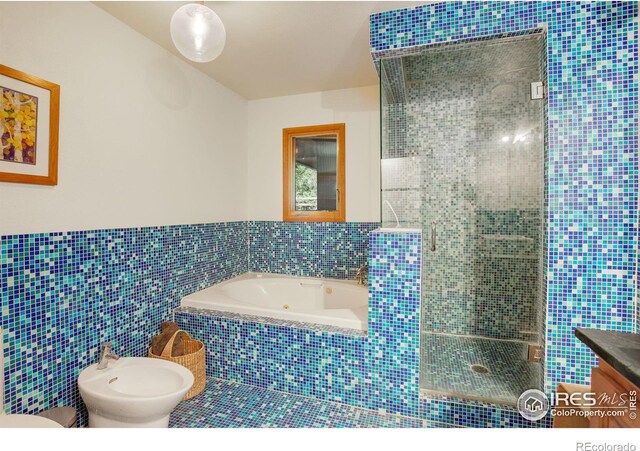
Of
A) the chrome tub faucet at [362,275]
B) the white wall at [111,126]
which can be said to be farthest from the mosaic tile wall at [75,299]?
the chrome tub faucet at [362,275]

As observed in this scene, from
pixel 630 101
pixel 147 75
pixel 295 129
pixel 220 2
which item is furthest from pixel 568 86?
pixel 147 75

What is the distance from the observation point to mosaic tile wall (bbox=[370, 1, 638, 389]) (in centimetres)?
163

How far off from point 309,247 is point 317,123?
4.22ft

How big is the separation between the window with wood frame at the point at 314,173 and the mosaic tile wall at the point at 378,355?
133 centimetres

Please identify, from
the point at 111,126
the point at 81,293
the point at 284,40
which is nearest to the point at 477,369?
the point at 81,293

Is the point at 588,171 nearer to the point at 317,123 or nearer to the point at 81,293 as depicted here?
the point at 317,123

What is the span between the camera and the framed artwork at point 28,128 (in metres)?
1.51

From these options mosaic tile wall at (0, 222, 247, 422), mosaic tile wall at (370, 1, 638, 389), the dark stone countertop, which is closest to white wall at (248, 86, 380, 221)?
mosaic tile wall at (0, 222, 247, 422)

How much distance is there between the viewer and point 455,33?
188 centimetres

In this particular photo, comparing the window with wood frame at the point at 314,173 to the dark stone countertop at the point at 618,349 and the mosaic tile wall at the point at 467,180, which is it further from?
the dark stone countertop at the point at 618,349

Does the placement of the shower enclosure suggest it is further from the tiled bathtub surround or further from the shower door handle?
the tiled bathtub surround

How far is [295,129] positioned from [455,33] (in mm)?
1844

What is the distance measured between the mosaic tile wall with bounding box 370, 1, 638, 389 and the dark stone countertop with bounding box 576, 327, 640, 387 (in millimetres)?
857
